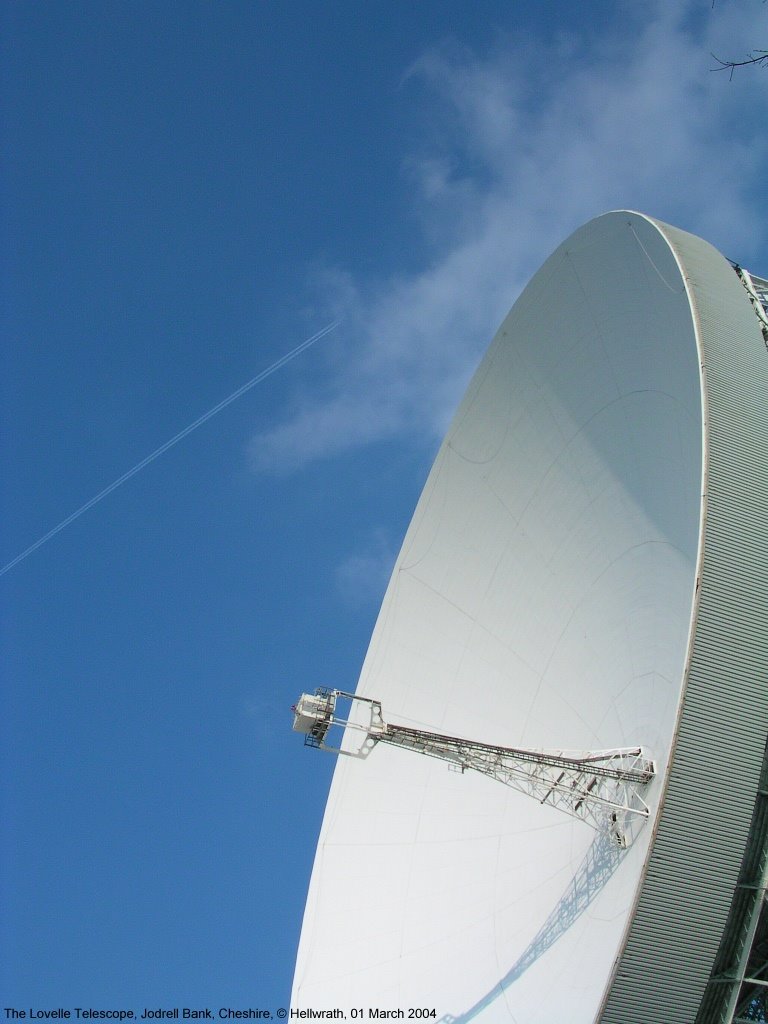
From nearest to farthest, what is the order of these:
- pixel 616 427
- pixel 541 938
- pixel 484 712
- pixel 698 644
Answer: pixel 698 644
pixel 541 938
pixel 616 427
pixel 484 712

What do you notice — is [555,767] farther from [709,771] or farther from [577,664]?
[709,771]

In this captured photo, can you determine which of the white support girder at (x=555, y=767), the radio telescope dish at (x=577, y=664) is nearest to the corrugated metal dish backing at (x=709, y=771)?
the radio telescope dish at (x=577, y=664)

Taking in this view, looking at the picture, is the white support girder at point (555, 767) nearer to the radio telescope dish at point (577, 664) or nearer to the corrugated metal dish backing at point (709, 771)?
the radio telescope dish at point (577, 664)

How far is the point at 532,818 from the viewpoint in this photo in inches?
912

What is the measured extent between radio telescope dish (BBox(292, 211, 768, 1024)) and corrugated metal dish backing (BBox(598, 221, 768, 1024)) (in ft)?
0.11

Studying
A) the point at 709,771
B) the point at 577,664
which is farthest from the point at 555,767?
the point at 709,771

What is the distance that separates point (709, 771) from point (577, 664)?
7082mm

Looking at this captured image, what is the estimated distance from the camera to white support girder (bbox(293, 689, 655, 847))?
18.5 meters

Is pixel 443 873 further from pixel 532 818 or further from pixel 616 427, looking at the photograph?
pixel 616 427

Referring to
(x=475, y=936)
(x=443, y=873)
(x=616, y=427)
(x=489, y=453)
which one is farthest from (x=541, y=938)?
A: (x=489, y=453)

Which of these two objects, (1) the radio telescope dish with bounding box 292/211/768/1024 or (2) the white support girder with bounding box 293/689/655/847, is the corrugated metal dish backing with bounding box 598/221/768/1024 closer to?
(1) the radio telescope dish with bounding box 292/211/768/1024

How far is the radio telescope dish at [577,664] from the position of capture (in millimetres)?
15805

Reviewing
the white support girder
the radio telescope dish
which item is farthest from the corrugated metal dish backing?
the white support girder

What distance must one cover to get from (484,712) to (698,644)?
10.1m
